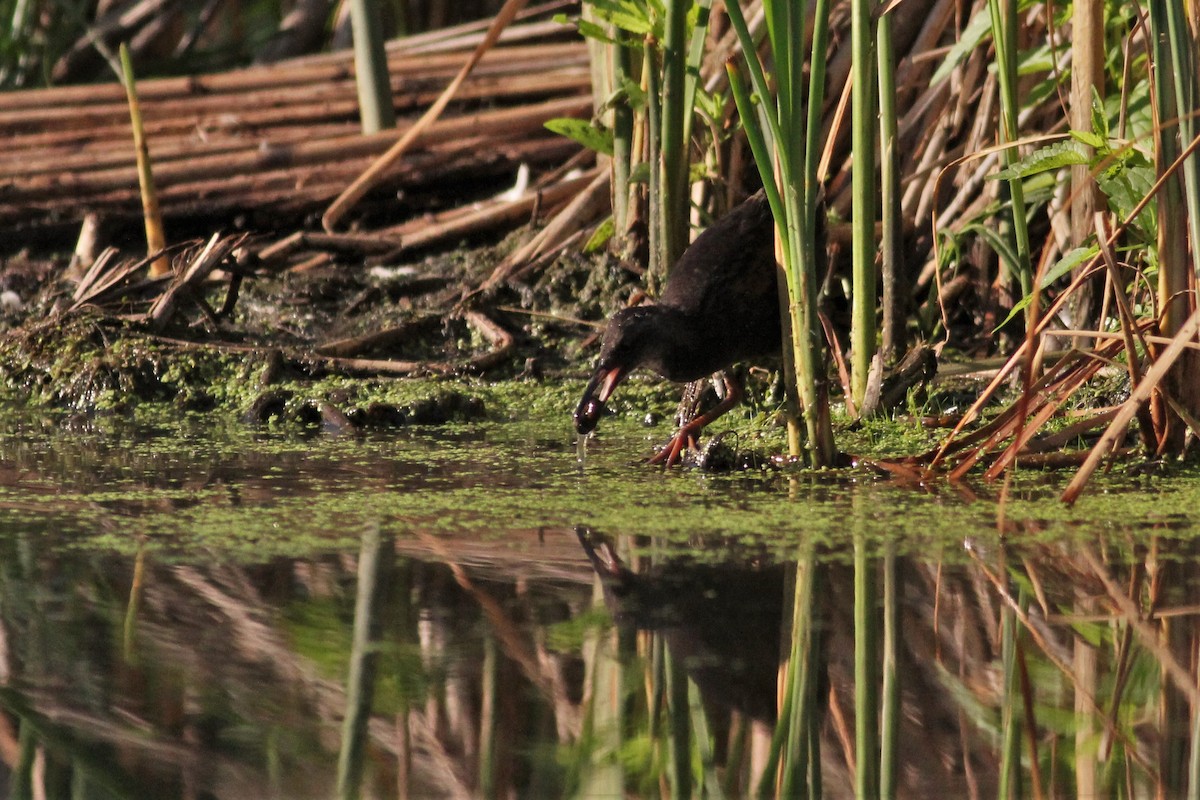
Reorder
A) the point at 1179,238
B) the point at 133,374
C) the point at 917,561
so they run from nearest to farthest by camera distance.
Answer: the point at 917,561 → the point at 1179,238 → the point at 133,374

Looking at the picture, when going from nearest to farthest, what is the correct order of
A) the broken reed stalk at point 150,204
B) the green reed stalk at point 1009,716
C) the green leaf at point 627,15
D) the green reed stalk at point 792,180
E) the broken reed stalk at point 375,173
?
the green reed stalk at point 1009,716 < the green reed stalk at point 792,180 < the green leaf at point 627,15 < the broken reed stalk at point 375,173 < the broken reed stalk at point 150,204

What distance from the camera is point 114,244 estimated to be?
6.33 m

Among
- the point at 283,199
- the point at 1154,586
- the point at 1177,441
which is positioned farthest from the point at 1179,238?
the point at 283,199

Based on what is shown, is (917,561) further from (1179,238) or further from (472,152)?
(472,152)

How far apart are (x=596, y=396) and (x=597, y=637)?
1.66m

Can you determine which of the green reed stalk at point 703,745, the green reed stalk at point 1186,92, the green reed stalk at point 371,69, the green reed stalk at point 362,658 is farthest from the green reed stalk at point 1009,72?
the green reed stalk at point 371,69

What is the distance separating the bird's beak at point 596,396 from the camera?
3736mm

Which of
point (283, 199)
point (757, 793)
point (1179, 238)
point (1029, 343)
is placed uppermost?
point (283, 199)

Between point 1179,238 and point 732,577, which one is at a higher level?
point 1179,238

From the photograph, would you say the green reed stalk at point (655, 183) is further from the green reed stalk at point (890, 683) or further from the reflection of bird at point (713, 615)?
the green reed stalk at point (890, 683)

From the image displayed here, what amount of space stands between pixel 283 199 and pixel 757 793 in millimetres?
4898

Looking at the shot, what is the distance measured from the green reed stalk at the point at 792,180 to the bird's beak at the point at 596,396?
54cm

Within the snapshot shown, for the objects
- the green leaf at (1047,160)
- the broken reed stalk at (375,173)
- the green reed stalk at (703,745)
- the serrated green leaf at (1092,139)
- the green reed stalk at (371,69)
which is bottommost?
the green reed stalk at (703,745)

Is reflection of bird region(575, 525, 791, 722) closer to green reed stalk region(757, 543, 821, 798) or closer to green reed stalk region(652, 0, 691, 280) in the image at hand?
green reed stalk region(757, 543, 821, 798)
